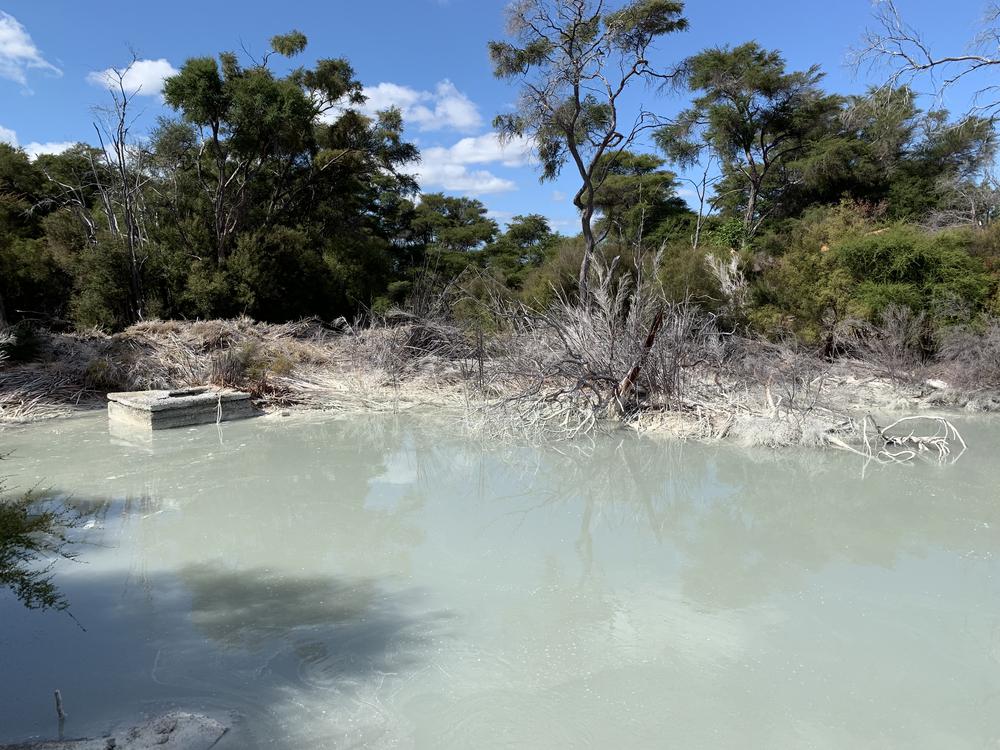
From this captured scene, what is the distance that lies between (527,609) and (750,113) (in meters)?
25.4

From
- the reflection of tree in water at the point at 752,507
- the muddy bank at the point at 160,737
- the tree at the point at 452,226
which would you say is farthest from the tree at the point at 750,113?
the muddy bank at the point at 160,737

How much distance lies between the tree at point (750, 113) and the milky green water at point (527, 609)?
18.5m

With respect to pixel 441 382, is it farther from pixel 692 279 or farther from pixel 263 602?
pixel 263 602

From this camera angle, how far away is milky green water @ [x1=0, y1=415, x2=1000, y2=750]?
3080mm

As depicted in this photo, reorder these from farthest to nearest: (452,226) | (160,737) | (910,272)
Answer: (452,226), (910,272), (160,737)

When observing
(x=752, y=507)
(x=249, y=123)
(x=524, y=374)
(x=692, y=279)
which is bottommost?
(x=752, y=507)

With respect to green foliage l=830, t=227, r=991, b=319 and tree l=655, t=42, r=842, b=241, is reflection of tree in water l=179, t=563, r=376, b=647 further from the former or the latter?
tree l=655, t=42, r=842, b=241

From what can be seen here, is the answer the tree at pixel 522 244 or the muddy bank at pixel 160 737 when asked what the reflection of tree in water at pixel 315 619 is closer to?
the muddy bank at pixel 160 737

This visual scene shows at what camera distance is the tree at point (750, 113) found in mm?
23906

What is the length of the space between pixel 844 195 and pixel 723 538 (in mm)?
23909

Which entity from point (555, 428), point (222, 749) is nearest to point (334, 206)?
point (555, 428)

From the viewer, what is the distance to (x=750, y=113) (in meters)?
25.0

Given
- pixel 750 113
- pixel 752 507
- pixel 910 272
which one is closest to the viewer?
pixel 752 507

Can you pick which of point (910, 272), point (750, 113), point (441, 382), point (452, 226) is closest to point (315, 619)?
point (441, 382)
